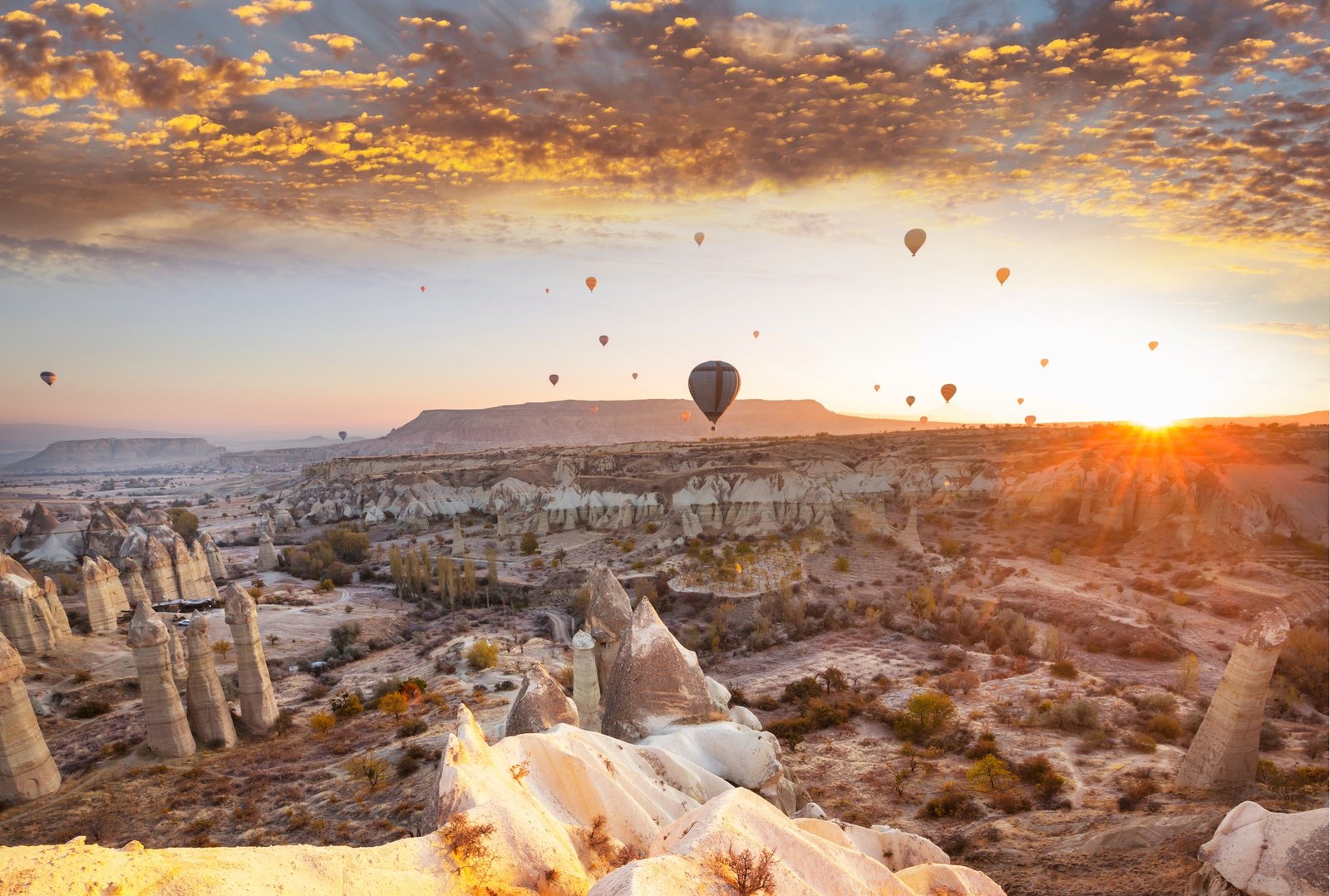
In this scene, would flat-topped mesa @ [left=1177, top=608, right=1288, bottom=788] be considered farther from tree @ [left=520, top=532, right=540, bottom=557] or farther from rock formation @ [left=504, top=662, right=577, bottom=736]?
tree @ [left=520, top=532, right=540, bottom=557]

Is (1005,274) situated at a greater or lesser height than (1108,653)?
greater

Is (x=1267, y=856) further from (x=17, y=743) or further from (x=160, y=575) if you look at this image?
(x=160, y=575)

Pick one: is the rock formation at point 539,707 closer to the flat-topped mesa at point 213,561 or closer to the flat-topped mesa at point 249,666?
the flat-topped mesa at point 249,666

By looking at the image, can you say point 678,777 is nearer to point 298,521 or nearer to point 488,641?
point 488,641

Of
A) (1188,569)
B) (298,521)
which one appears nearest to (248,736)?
(1188,569)

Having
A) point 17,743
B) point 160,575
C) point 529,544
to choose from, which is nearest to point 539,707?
point 17,743

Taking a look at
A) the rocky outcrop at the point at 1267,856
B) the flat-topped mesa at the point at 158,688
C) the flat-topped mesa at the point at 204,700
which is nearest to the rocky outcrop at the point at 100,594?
the flat-topped mesa at the point at 204,700

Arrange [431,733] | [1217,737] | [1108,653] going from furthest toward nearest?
[1108,653]
[431,733]
[1217,737]
